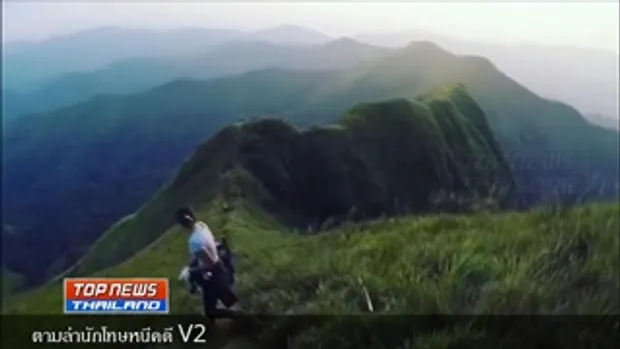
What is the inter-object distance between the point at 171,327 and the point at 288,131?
76cm

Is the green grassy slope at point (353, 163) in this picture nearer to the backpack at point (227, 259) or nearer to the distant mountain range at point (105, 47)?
the backpack at point (227, 259)

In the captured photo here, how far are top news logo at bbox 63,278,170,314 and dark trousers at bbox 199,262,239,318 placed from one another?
13 cm

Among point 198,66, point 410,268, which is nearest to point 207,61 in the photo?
point 198,66

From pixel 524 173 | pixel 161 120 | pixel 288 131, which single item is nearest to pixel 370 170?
pixel 288 131

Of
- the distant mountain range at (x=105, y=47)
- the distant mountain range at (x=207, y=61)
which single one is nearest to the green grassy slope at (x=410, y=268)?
the distant mountain range at (x=207, y=61)

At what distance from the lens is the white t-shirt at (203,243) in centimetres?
303

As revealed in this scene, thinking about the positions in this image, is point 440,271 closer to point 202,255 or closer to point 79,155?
point 202,255

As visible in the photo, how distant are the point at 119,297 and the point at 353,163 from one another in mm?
907

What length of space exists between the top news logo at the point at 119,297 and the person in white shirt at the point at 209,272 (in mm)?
124

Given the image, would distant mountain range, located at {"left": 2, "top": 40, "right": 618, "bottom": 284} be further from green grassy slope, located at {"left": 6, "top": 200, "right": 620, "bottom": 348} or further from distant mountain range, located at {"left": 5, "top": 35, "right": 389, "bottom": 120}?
green grassy slope, located at {"left": 6, "top": 200, "right": 620, "bottom": 348}

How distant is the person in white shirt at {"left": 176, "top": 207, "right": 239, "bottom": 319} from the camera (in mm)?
3031

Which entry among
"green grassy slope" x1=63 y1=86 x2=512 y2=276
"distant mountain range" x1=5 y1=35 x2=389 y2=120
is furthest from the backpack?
"distant mountain range" x1=5 y1=35 x2=389 y2=120

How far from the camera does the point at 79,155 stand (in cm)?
321

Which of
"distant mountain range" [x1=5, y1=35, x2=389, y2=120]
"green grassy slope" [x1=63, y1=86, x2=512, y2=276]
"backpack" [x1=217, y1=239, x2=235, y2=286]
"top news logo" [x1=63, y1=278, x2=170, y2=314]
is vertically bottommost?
"top news logo" [x1=63, y1=278, x2=170, y2=314]
